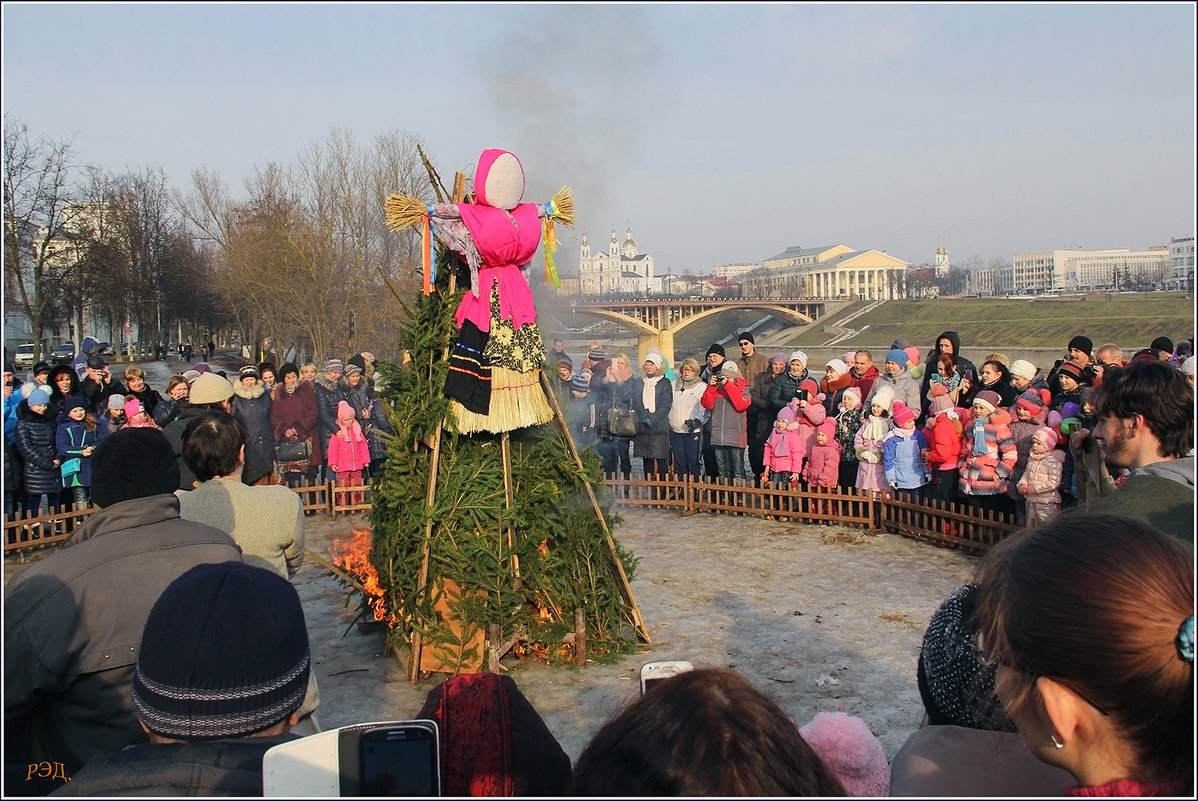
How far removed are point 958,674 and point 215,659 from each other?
6.17 feet

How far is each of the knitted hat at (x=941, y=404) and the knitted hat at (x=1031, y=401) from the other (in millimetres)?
761

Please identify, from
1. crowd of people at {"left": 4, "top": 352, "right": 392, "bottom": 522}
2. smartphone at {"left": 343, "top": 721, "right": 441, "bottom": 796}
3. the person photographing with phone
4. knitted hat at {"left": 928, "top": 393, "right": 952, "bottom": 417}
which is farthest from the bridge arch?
smartphone at {"left": 343, "top": 721, "right": 441, "bottom": 796}

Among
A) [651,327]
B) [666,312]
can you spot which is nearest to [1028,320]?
[666,312]

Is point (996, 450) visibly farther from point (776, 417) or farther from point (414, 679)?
point (414, 679)

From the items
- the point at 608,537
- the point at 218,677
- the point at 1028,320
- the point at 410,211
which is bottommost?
the point at 608,537

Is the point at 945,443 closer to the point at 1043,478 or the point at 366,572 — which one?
the point at 1043,478

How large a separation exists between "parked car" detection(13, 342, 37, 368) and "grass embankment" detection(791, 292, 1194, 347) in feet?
110

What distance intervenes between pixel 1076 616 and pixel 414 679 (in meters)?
5.28

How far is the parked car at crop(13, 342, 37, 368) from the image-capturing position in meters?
30.0

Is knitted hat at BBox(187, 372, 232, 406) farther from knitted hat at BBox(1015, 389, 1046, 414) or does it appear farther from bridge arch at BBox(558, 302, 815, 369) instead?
bridge arch at BBox(558, 302, 815, 369)

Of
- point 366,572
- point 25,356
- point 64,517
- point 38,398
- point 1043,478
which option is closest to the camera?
point 366,572

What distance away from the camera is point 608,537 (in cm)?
652

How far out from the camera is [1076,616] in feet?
5.43

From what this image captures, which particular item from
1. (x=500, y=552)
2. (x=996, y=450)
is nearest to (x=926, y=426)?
(x=996, y=450)
